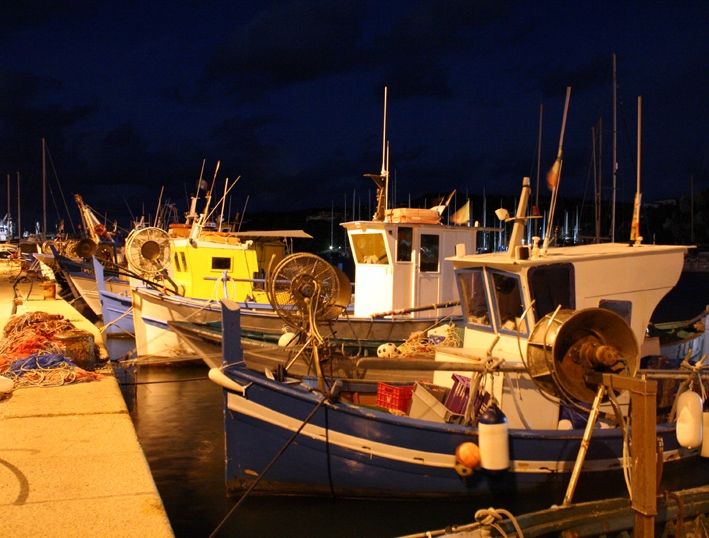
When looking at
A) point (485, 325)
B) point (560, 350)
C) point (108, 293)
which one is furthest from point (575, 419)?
point (108, 293)

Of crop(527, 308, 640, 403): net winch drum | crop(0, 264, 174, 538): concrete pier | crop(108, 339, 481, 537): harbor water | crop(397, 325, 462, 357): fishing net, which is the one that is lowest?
crop(108, 339, 481, 537): harbor water

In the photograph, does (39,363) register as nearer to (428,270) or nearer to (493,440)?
→ (493,440)

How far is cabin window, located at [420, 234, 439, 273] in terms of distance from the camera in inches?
487

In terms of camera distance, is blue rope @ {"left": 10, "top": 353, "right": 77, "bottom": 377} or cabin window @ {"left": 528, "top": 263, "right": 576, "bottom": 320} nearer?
cabin window @ {"left": 528, "top": 263, "right": 576, "bottom": 320}

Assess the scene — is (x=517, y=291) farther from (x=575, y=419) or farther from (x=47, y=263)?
(x=47, y=263)

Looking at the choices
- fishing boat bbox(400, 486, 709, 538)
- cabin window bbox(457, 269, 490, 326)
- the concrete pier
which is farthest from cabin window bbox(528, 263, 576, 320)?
→ the concrete pier

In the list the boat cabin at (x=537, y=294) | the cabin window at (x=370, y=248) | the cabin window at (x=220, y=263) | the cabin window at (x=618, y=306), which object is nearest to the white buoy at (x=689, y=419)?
the boat cabin at (x=537, y=294)

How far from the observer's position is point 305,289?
7.62 m

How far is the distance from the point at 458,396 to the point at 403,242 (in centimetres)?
508

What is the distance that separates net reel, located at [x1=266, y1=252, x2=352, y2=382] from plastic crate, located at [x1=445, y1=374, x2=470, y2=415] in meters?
1.58

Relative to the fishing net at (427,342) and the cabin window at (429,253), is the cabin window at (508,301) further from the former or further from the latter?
the cabin window at (429,253)

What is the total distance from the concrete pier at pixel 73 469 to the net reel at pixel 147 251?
29.7 feet

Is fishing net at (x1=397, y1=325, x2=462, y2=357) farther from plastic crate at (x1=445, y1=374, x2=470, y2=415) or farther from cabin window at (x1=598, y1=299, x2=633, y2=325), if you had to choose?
cabin window at (x1=598, y1=299, x2=633, y2=325)

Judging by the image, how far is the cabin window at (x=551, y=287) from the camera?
711 cm
